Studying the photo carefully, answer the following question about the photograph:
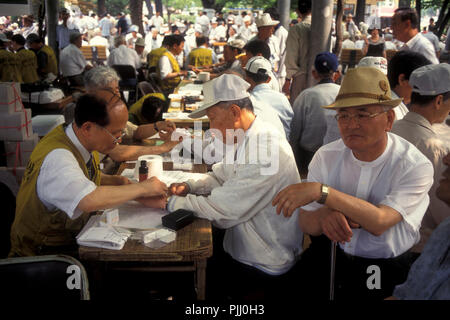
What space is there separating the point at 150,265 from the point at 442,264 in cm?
154

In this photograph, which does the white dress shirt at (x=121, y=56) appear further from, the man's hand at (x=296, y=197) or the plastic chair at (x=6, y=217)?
the man's hand at (x=296, y=197)

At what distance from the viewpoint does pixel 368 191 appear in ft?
6.96

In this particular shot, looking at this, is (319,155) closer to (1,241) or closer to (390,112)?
(390,112)

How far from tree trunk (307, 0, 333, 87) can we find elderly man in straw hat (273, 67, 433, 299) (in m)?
4.67

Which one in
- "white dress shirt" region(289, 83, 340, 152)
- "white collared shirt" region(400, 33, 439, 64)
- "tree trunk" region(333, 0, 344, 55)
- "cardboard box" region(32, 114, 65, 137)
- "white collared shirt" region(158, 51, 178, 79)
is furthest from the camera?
"white collared shirt" region(158, 51, 178, 79)

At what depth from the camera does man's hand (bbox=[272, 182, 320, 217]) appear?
1857 mm

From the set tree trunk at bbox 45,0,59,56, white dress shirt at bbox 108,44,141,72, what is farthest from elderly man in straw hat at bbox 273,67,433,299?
tree trunk at bbox 45,0,59,56

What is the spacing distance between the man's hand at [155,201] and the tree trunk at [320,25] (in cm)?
485

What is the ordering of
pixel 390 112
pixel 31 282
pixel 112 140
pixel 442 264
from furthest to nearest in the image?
pixel 112 140 → pixel 390 112 → pixel 31 282 → pixel 442 264

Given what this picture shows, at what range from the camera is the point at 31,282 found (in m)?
1.75

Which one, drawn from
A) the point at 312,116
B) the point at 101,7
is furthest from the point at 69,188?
the point at 101,7

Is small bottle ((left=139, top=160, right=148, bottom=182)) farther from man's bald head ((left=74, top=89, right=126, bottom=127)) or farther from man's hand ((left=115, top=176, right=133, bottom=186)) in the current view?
man's bald head ((left=74, top=89, right=126, bottom=127))
